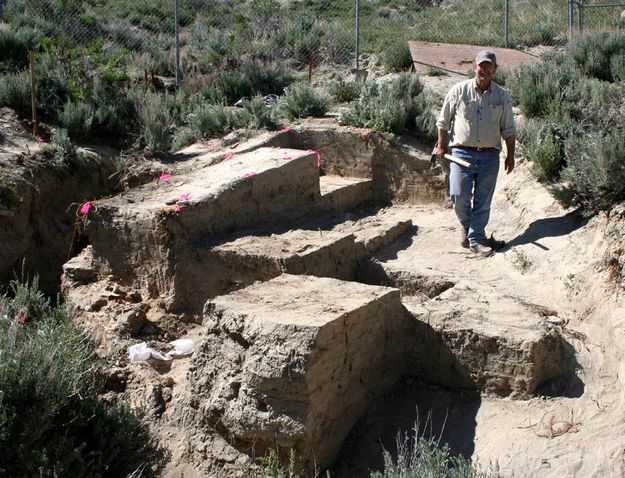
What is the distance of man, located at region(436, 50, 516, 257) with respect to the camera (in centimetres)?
788

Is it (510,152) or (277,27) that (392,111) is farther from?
(277,27)

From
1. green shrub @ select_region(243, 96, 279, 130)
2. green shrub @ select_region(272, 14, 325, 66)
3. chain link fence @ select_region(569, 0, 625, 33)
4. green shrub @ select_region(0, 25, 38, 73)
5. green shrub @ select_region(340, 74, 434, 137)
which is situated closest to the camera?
green shrub @ select_region(340, 74, 434, 137)

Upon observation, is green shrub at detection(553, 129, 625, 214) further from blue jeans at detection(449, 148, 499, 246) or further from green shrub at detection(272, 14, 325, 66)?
green shrub at detection(272, 14, 325, 66)

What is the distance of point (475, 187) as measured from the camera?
26.8 feet

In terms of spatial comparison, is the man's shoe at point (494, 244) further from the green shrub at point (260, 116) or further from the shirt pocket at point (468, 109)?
the green shrub at point (260, 116)

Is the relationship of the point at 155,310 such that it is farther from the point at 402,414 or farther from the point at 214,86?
the point at 214,86

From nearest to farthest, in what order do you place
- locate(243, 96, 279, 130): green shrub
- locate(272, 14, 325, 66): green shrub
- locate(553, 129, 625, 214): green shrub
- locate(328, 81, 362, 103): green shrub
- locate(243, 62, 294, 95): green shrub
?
1. locate(553, 129, 625, 214): green shrub
2. locate(243, 96, 279, 130): green shrub
3. locate(328, 81, 362, 103): green shrub
4. locate(243, 62, 294, 95): green shrub
5. locate(272, 14, 325, 66): green shrub

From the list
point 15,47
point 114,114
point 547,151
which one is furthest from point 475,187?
point 15,47

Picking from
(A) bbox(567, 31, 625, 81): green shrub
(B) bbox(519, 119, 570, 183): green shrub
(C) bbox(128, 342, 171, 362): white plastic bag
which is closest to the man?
(B) bbox(519, 119, 570, 183): green shrub

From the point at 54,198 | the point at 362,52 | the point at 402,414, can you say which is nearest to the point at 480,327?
the point at 402,414

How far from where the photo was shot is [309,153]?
9109 millimetres

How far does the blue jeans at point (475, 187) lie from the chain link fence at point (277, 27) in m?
6.86

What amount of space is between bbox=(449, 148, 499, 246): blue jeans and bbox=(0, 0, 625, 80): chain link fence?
6860mm

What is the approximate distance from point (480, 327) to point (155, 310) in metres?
3.17
